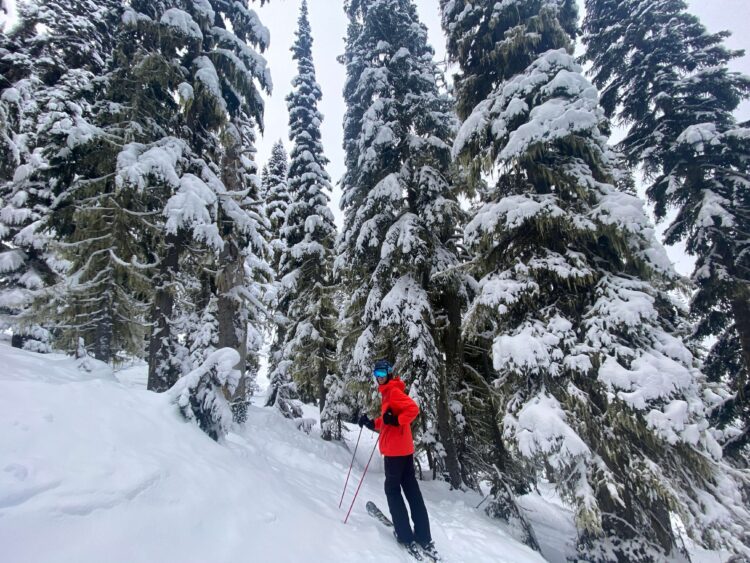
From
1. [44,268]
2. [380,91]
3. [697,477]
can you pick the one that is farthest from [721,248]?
[44,268]

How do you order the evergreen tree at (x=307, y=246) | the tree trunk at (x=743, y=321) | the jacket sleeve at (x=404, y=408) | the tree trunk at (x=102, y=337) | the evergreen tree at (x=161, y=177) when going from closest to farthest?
the jacket sleeve at (x=404, y=408) → the evergreen tree at (x=161, y=177) → the tree trunk at (x=102, y=337) → the tree trunk at (x=743, y=321) → the evergreen tree at (x=307, y=246)

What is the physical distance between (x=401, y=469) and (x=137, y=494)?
317cm

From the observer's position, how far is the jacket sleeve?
4816 mm

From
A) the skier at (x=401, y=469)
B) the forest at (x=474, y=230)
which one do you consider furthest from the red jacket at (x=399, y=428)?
the forest at (x=474, y=230)

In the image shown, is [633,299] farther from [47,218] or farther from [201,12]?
[47,218]

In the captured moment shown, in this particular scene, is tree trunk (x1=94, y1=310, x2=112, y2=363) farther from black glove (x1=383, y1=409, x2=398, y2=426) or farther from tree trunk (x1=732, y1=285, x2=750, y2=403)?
tree trunk (x1=732, y1=285, x2=750, y2=403)

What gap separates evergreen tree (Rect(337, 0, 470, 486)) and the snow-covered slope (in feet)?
14.0

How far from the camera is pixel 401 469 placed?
4832 mm

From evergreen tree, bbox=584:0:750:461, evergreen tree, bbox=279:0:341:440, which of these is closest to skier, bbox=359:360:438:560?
evergreen tree, bbox=584:0:750:461

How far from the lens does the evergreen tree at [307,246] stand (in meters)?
16.1

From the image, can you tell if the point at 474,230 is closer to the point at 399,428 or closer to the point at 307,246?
the point at 399,428

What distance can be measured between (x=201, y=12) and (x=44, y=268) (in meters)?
11.6

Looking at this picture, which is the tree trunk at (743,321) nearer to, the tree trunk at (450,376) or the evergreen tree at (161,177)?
the tree trunk at (450,376)

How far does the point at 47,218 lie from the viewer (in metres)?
8.70
